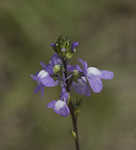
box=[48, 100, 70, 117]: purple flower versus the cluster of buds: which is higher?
the cluster of buds

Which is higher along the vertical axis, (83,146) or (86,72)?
(86,72)

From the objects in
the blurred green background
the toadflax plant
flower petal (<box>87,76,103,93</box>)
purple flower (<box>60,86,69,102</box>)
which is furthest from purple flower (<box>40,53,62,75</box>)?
the blurred green background

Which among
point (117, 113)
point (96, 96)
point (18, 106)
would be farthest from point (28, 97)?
point (117, 113)

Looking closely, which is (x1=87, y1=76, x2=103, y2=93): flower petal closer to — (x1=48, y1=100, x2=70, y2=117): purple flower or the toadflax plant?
A: the toadflax plant

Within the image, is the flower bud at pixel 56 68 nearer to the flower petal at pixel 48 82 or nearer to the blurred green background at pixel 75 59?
the flower petal at pixel 48 82

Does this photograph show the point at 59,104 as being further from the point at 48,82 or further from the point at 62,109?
the point at 48,82

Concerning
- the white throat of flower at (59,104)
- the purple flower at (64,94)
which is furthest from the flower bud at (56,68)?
the white throat of flower at (59,104)

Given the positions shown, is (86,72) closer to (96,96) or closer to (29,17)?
(96,96)

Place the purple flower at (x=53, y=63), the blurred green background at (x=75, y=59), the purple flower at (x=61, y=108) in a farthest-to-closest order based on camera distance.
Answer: the blurred green background at (x=75, y=59)
the purple flower at (x=53, y=63)
the purple flower at (x=61, y=108)
